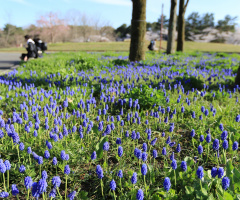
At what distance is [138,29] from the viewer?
9.52 metres

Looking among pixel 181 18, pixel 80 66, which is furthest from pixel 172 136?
pixel 181 18

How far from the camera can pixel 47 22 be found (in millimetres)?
65125

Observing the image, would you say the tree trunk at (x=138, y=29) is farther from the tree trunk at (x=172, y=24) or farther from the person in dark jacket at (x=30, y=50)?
the tree trunk at (x=172, y=24)

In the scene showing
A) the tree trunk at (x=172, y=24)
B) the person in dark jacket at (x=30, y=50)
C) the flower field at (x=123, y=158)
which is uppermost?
the tree trunk at (x=172, y=24)

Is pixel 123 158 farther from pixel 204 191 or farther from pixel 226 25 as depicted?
pixel 226 25

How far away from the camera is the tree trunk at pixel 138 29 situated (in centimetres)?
932

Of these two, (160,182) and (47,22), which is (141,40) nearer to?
(160,182)

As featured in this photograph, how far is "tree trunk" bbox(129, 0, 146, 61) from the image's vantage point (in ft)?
30.6

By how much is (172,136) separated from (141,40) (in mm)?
7266

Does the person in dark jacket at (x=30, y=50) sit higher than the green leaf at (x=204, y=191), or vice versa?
the person in dark jacket at (x=30, y=50)

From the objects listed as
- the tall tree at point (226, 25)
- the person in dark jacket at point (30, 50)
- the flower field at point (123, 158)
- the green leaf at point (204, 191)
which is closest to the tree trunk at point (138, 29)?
the flower field at point (123, 158)

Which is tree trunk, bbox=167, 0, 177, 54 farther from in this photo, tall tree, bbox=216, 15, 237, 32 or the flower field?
tall tree, bbox=216, 15, 237, 32

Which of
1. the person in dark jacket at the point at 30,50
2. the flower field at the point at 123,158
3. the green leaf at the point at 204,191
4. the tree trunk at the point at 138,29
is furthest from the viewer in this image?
the person in dark jacket at the point at 30,50

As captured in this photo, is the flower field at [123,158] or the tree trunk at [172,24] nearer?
the flower field at [123,158]
